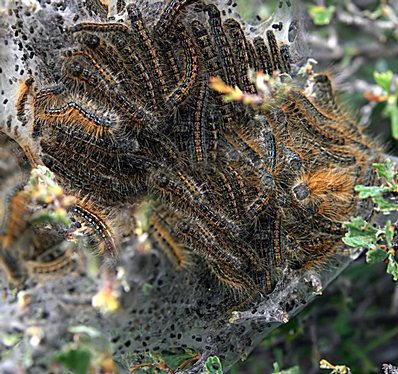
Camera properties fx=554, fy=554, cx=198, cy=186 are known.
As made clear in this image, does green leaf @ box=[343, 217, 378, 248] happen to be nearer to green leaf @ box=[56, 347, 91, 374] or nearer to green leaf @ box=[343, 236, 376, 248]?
green leaf @ box=[343, 236, 376, 248]

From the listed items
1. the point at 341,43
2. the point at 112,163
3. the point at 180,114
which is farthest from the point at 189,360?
the point at 341,43

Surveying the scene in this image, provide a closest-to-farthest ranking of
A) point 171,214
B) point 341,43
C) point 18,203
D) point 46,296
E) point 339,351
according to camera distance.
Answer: point 46,296 < point 171,214 < point 18,203 < point 339,351 < point 341,43

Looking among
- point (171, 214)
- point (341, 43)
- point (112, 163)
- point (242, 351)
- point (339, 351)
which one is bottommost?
point (339, 351)

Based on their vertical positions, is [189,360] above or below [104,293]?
below

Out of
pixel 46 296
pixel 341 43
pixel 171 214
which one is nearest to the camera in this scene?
pixel 46 296

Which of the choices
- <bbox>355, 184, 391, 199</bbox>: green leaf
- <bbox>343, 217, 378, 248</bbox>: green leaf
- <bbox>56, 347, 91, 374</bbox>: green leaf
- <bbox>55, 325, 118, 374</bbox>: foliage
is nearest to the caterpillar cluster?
<bbox>343, 217, 378, 248</bbox>: green leaf

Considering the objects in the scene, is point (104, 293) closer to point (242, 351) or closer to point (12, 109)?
point (242, 351)

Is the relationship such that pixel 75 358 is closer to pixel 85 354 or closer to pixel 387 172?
pixel 85 354
